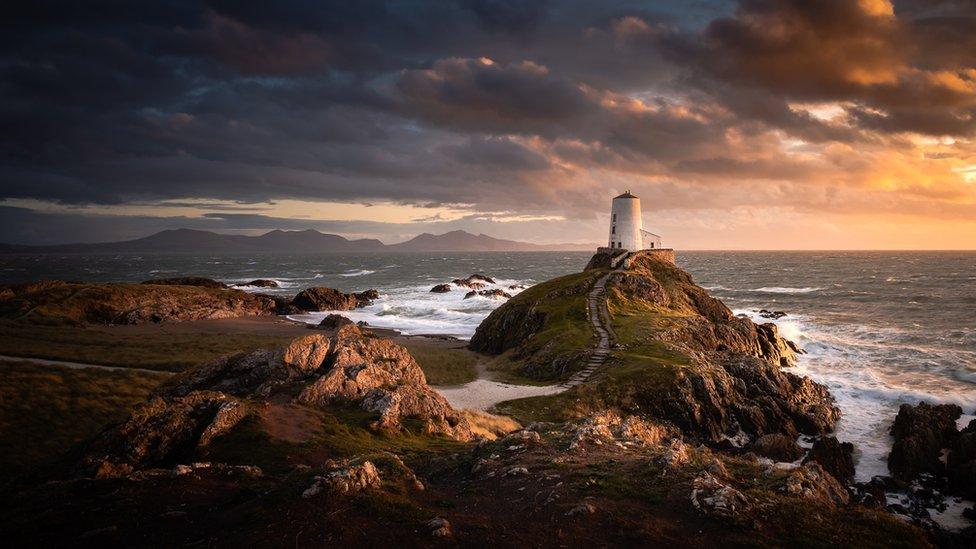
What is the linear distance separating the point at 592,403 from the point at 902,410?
2225 centimetres

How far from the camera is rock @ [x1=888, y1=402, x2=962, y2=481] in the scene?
92.4 ft

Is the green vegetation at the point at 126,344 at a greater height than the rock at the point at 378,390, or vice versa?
the rock at the point at 378,390

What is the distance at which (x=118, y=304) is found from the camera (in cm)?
7394

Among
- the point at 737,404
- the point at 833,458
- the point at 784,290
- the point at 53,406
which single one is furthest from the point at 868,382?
the point at 784,290

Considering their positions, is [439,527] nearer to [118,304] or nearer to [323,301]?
[118,304]

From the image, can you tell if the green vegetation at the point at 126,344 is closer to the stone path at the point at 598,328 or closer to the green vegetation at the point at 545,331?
the green vegetation at the point at 545,331

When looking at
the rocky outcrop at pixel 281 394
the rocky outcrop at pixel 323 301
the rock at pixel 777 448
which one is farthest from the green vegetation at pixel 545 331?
the rocky outcrop at pixel 323 301

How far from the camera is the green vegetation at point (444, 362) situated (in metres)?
42.6

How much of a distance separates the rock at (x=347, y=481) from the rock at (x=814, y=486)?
12490 mm

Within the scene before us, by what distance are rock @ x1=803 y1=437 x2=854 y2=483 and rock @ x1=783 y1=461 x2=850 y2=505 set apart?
12859 mm

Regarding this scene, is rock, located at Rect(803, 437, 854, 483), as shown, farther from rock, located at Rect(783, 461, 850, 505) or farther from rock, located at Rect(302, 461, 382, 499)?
rock, located at Rect(302, 461, 382, 499)

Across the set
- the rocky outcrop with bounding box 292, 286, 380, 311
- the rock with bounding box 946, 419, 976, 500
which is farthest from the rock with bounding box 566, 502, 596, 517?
the rocky outcrop with bounding box 292, 286, 380, 311

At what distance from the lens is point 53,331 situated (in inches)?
2125

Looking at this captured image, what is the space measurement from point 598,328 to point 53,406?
41.8 meters
